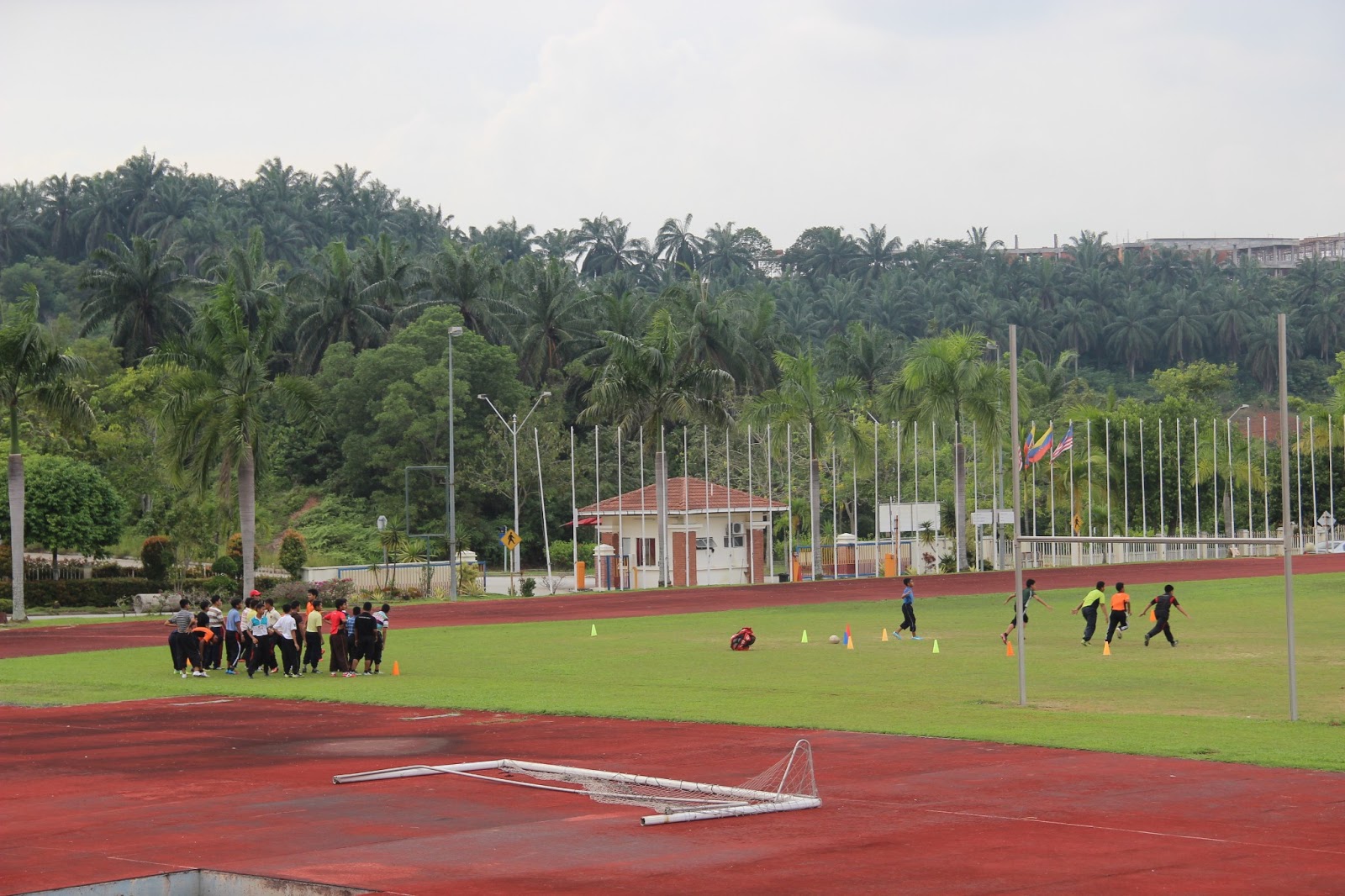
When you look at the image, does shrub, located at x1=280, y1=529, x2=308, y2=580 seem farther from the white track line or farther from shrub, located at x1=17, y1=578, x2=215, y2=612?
the white track line

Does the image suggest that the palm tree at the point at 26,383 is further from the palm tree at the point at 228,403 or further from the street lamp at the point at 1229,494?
the street lamp at the point at 1229,494

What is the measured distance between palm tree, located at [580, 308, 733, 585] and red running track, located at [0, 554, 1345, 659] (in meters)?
8.05

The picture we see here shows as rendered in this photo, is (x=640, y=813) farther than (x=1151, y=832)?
Yes

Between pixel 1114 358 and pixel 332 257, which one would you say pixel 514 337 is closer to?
pixel 332 257

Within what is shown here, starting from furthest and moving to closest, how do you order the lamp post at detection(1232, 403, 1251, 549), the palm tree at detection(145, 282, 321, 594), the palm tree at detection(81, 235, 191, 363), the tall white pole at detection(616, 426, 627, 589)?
the palm tree at detection(81, 235, 191, 363) < the lamp post at detection(1232, 403, 1251, 549) < the tall white pole at detection(616, 426, 627, 589) < the palm tree at detection(145, 282, 321, 594)

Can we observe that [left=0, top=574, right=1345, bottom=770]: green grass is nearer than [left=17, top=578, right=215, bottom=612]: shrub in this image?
Yes

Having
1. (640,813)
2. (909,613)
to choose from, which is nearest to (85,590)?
(909,613)

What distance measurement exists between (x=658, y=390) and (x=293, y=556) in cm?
1724

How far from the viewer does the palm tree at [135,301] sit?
92.7 metres

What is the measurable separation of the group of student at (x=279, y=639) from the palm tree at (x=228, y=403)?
64.7ft

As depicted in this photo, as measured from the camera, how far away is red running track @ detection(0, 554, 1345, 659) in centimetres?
4344

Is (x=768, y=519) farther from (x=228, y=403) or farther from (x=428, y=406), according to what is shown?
(x=228, y=403)

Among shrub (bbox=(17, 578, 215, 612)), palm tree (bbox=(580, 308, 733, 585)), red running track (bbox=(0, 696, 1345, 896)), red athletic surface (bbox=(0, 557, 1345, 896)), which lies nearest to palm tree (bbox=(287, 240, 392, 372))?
palm tree (bbox=(580, 308, 733, 585))

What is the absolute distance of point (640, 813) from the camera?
552 inches
